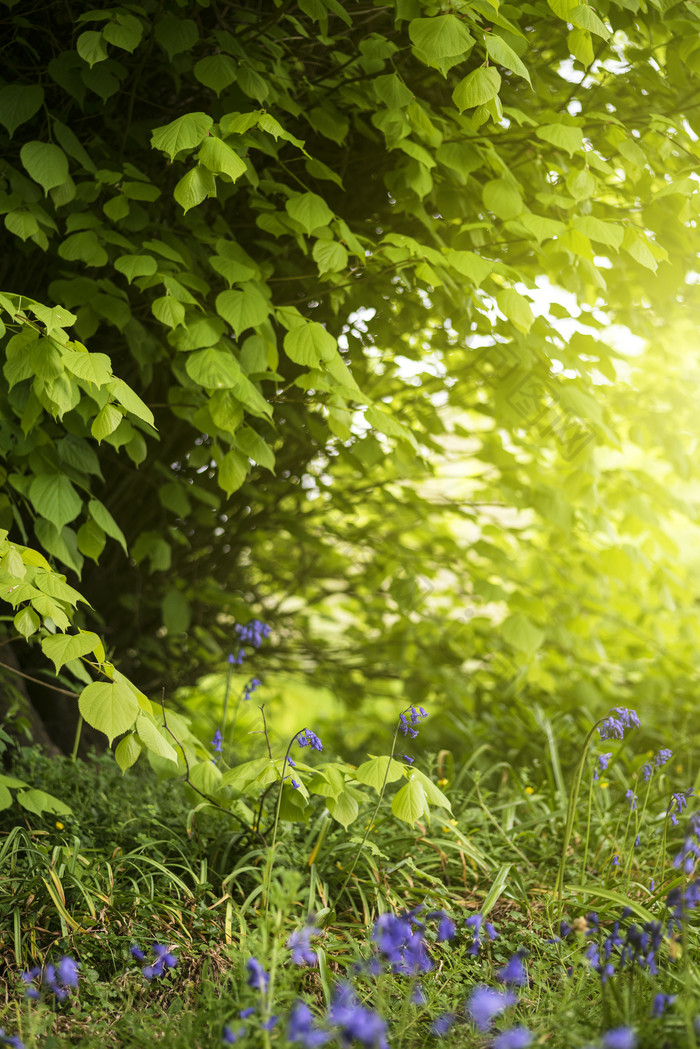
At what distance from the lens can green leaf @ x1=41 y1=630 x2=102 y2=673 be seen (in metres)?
1.38

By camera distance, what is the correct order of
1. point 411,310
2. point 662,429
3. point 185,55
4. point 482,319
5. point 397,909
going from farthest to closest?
point 662,429
point 411,310
point 482,319
point 185,55
point 397,909

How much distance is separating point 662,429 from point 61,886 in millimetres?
2413

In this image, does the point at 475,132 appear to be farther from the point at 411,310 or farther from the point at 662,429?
the point at 662,429

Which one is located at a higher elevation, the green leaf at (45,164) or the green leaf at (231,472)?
the green leaf at (45,164)

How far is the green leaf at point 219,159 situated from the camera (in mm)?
1529

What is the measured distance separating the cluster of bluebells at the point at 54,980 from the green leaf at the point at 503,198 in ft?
6.31

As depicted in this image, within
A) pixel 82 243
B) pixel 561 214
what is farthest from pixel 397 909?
pixel 561 214

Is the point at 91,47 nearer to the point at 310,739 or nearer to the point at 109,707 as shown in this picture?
the point at 109,707

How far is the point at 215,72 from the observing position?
5.78ft

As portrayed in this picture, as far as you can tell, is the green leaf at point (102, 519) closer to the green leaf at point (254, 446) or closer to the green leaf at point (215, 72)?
the green leaf at point (254, 446)

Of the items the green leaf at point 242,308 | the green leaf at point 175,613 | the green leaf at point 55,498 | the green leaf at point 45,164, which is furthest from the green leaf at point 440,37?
the green leaf at point 175,613

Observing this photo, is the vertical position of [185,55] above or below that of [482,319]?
above

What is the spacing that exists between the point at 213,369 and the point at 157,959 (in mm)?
1248

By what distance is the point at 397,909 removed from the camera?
175cm
